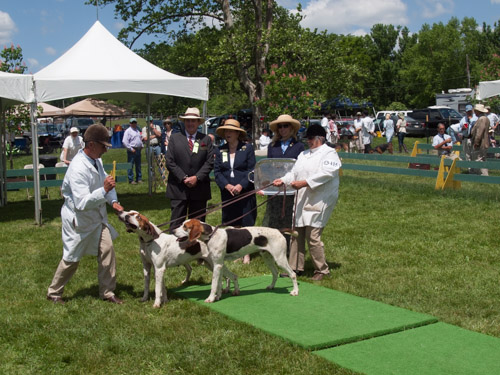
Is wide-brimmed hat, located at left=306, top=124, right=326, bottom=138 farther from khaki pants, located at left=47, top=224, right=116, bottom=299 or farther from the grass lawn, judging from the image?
khaki pants, located at left=47, top=224, right=116, bottom=299

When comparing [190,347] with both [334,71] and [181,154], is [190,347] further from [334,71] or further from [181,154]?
[334,71]

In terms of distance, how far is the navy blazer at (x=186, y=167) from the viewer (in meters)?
8.45

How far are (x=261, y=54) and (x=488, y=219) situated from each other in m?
15.7

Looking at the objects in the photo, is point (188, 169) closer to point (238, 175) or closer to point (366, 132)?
point (238, 175)

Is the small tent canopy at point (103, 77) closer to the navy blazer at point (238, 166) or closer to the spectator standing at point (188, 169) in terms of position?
the spectator standing at point (188, 169)

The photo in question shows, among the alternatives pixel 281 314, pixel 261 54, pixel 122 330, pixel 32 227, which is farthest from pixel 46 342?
pixel 261 54

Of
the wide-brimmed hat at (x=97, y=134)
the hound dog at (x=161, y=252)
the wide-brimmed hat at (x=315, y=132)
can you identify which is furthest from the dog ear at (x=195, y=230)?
the wide-brimmed hat at (x=315, y=132)

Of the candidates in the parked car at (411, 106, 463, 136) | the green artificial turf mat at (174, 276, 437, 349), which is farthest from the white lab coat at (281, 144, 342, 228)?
the parked car at (411, 106, 463, 136)

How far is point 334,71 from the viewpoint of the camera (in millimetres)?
26141

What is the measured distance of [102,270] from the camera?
662 centimetres

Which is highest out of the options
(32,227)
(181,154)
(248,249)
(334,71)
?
(334,71)

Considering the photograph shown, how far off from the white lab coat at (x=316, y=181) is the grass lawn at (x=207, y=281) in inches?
33.2

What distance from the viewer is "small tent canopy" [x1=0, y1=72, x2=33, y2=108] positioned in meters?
11.3

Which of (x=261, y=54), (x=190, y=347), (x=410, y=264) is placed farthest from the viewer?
(x=261, y=54)
